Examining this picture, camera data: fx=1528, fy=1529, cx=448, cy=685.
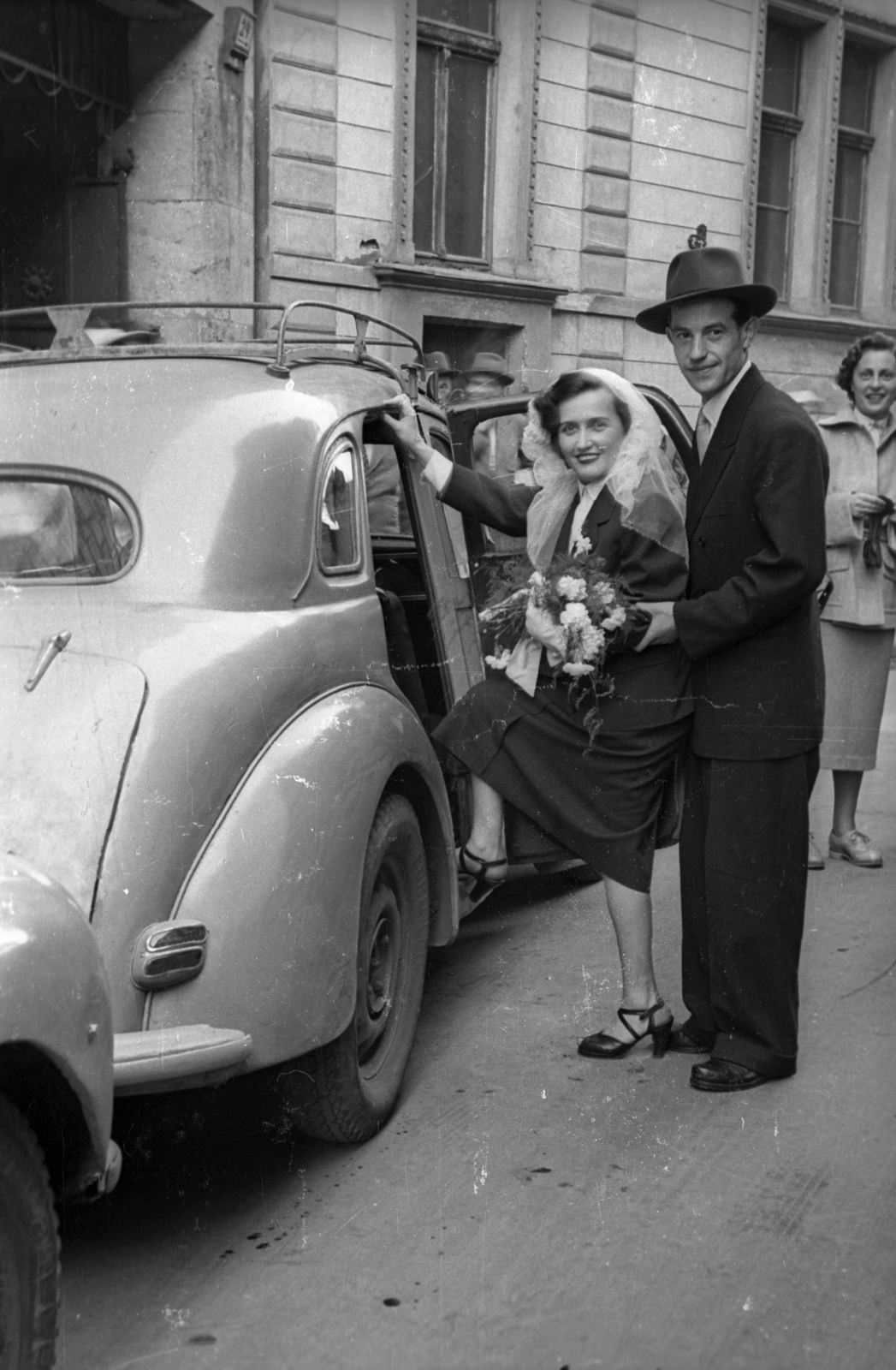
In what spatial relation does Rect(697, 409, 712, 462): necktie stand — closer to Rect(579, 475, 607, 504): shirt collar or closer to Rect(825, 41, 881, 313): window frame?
Rect(579, 475, 607, 504): shirt collar

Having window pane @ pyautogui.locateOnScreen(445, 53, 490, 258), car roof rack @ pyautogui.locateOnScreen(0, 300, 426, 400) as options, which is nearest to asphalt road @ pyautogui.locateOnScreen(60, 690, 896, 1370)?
car roof rack @ pyautogui.locateOnScreen(0, 300, 426, 400)

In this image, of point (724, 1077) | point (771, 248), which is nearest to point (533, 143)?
point (771, 248)

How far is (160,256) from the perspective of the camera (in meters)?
11.1

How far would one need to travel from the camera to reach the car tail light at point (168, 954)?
2869 mm

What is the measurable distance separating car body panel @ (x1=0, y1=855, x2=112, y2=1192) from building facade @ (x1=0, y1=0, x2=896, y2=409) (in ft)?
28.2

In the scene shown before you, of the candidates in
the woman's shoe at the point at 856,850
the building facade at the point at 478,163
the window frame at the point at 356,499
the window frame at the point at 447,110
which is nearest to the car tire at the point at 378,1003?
the window frame at the point at 356,499

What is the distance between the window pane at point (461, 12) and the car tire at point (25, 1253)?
11703mm

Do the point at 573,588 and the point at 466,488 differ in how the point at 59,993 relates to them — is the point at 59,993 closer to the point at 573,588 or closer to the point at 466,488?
the point at 573,588

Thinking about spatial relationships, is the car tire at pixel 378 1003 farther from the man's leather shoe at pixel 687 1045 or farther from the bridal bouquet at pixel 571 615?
the man's leather shoe at pixel 687 1045

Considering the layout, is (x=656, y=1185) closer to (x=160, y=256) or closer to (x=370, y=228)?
(x=160, y=256)

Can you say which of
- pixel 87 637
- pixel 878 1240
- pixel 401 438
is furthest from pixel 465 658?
pixel 878 1240

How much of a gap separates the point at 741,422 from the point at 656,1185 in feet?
6.30

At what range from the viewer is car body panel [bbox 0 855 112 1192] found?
86.7 inches

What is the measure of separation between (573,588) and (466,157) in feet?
31.9
